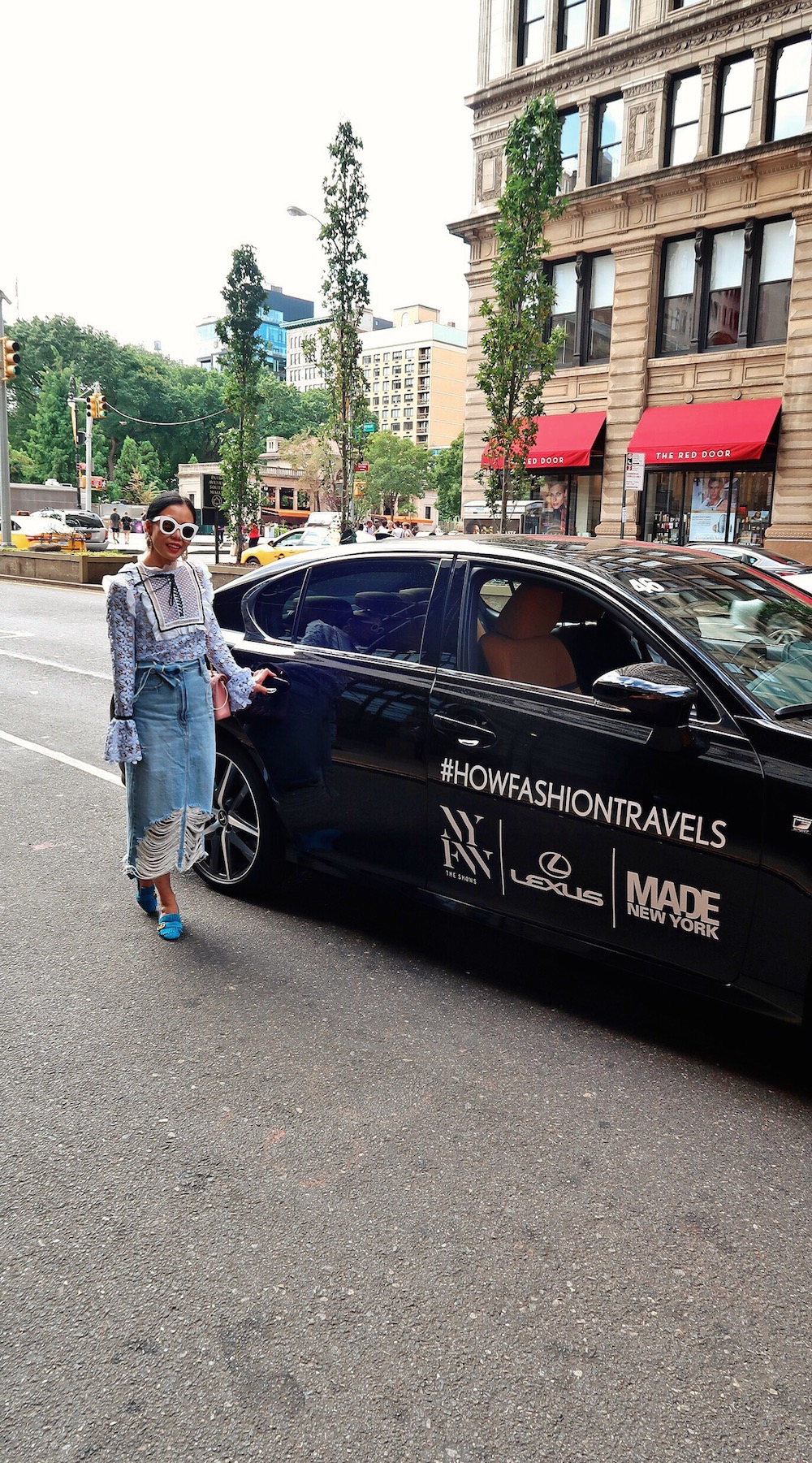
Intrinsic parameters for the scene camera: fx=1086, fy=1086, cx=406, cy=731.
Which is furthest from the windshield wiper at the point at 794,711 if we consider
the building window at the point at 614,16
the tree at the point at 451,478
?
the tree at the point at 451,478

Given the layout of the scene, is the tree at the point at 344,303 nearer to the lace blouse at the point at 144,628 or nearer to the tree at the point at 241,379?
the tree at the point at 241,379

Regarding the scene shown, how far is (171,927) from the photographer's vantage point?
180 inches

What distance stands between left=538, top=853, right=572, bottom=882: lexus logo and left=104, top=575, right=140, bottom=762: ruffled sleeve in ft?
5.30

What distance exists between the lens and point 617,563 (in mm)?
3918

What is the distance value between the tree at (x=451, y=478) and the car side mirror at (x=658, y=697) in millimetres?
89002

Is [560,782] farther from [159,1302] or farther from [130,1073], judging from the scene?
[159,1302]

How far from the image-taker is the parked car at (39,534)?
41469 mm

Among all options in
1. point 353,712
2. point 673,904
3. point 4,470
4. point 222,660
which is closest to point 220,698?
point 222,660

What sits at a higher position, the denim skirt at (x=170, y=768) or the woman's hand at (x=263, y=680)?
the woman's hand at (x=263, y=680)

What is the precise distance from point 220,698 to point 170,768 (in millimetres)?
393

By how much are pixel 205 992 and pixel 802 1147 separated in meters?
2.14

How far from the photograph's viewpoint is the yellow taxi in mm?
28078

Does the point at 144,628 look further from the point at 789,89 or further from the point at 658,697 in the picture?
the point at 789,89

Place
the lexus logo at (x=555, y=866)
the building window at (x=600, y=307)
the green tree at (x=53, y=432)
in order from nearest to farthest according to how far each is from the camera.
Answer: the lexus logo at (x=555, y=866), the building window at (x=600, y=307), the green tree at (x=53, y=432)
